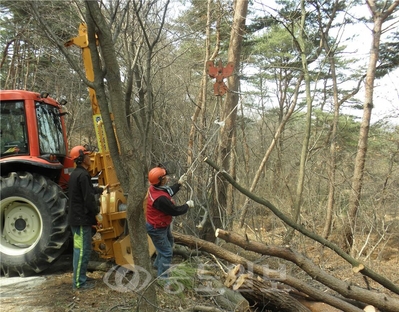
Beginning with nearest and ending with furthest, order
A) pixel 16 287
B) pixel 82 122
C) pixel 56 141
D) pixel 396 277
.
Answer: pixel 16 287 < pixel 56 141 < pixel 396 277 < pixel 82 122

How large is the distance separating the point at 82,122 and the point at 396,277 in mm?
12043

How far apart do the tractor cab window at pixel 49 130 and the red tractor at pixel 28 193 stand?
2 cm

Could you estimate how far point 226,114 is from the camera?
7.32m

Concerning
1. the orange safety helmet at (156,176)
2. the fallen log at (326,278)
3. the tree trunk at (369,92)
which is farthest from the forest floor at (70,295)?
the tree trunk at (369,92)

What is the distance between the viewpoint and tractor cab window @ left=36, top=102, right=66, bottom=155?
209 inches

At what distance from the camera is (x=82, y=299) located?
4.12 meters

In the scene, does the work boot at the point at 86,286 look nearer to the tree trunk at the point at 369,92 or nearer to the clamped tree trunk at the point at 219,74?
the clamped tree trunk at the point at 219,74

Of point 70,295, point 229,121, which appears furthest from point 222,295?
point 229,121

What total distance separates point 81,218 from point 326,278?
3.08m

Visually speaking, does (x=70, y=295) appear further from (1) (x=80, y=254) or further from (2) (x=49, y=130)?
(2) (x=49, y=130)

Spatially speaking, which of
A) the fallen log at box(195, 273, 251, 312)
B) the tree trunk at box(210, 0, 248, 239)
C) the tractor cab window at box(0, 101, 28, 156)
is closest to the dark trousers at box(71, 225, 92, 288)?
the fallen log at box(195, 273, 251, 312)

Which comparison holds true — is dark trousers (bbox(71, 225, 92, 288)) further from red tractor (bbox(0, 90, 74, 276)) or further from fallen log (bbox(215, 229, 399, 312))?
fallen log (bbox(215, 229, 399, 312))

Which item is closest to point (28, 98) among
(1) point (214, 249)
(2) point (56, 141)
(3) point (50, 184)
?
(2) point (56, 141)

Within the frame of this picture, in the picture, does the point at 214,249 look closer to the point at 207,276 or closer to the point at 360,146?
the point at 207,276
